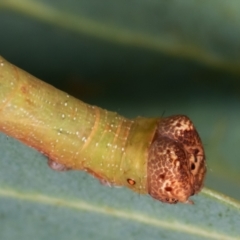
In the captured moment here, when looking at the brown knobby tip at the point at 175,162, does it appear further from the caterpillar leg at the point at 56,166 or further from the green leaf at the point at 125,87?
the caterpillar leg at the point at 56,166

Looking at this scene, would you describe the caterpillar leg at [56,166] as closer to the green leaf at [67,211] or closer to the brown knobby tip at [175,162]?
the green leaf at [67,211]

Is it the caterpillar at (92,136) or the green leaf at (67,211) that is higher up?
the caterpillar at (92,136)

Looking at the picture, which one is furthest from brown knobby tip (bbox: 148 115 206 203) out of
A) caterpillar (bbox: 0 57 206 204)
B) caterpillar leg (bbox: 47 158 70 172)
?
caterpillar leg (bbox: 47 158 70 172)

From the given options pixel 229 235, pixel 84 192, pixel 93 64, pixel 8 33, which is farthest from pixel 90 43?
pixel 229 235

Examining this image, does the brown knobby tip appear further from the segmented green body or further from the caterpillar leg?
the caterpillar leg

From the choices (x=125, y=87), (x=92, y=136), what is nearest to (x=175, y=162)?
(x=92, y=136)

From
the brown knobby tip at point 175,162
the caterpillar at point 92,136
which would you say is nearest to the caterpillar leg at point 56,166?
the caterpillar at point 92,136

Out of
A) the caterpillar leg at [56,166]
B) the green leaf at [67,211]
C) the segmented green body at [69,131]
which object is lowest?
the green leaf at [67,211]
